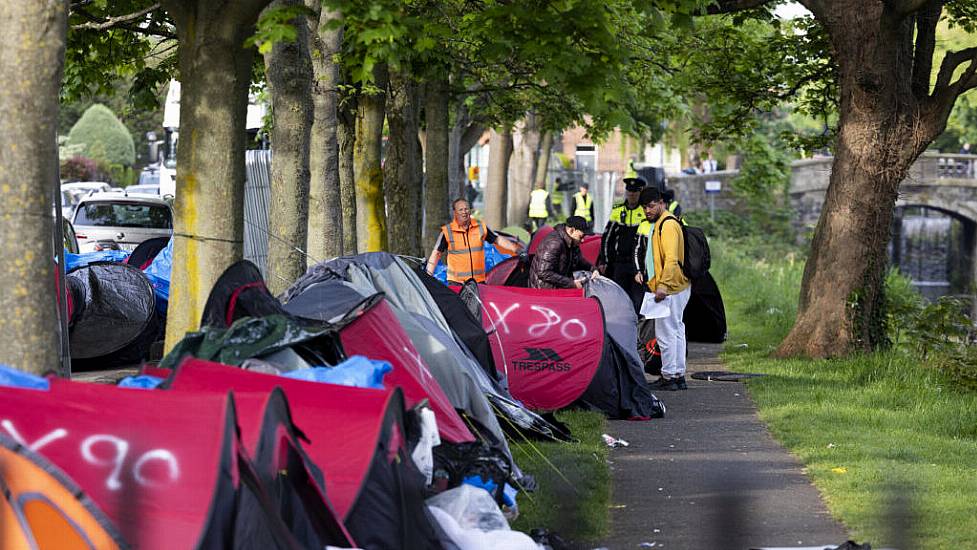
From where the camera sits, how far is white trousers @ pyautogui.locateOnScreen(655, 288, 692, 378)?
13.3 metres

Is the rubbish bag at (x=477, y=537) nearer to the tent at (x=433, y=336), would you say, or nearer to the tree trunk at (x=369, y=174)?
the tent at (x=433, y=336)

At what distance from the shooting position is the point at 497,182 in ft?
120

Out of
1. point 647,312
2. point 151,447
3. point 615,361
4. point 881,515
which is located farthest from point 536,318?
point 151,447

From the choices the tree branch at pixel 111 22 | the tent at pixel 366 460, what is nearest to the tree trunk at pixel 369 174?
the tree branch at pixel 111 22

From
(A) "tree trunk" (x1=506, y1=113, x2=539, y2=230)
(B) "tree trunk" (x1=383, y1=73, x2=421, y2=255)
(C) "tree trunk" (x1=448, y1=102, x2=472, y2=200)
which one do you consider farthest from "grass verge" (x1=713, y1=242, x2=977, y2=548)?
(A) "tree trunk" (x1=506, y1=113, x2=539, y2=230)

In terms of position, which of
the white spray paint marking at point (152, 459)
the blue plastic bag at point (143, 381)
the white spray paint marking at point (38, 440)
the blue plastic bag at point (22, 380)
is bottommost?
the white spray paint marking at point (152, 459)

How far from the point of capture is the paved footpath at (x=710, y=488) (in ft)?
24.4

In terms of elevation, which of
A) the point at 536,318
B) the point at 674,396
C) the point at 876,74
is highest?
the point at 876,74

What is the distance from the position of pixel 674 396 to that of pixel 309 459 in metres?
7.87

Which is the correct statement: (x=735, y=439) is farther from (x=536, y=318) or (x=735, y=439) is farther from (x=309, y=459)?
(x=309, y=459)

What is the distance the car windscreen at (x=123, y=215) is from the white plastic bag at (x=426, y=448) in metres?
18.5

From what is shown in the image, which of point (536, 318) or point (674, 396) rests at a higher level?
point (536, 318)

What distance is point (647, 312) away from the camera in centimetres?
1322

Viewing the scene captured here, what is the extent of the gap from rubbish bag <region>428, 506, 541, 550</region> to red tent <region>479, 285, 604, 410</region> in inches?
208
